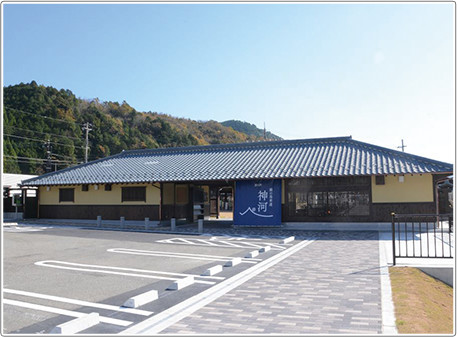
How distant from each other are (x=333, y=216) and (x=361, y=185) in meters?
1.91

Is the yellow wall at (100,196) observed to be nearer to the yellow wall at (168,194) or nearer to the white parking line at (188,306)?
the yellow wall at (168,194)

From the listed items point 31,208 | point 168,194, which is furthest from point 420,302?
point 31,208

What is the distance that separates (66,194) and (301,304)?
Result: 2088 cm

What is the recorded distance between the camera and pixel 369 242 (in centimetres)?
1232

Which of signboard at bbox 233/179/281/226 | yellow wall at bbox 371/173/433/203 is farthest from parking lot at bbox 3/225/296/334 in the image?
yellow wall at bbox 371/173/433/203

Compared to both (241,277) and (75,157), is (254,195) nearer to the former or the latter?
(241,277)

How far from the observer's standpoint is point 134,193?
21031mm

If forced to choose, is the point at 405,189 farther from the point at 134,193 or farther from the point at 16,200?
the point at 16,200

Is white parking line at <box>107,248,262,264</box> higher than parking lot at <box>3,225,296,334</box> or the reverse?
the reverse

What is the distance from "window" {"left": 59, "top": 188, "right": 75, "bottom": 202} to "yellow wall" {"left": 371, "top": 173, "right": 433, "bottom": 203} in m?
17.2

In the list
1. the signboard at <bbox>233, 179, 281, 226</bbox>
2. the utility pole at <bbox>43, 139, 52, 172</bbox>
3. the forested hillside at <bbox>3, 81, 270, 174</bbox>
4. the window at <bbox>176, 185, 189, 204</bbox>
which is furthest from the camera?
the forested hillside at <bbox>3, 81, 270, 174</bbox>

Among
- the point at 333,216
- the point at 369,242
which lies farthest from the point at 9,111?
the point at 369,242

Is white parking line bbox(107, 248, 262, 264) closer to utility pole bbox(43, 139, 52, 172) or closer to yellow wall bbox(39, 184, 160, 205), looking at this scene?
yellow wall bbox(39, 184, 160, 205)

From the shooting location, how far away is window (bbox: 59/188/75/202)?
2278 centimetres
